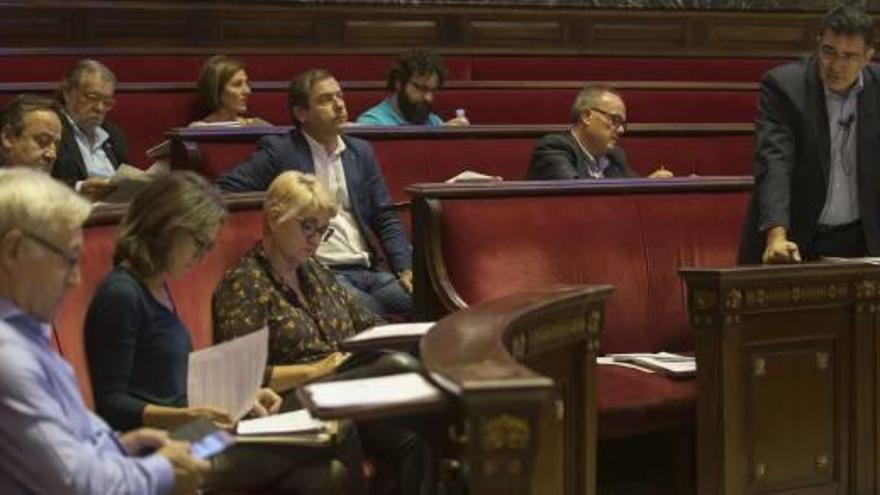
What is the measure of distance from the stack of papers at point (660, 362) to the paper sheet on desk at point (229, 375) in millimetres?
1321

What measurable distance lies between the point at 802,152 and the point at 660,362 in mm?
614

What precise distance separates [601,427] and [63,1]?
477 cm

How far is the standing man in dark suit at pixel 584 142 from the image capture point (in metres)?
4.44

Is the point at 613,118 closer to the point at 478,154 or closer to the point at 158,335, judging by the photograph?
the point at 478,154

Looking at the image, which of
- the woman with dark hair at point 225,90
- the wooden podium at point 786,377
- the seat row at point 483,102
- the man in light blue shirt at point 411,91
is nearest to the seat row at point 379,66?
the seat row at point 483,102

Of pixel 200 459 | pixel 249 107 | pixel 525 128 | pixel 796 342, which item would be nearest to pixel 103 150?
pixel 249 107

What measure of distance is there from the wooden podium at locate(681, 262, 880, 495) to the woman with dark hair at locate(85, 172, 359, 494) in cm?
105

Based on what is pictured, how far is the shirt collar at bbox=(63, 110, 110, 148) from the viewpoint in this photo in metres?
4.80

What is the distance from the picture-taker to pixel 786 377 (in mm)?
3162

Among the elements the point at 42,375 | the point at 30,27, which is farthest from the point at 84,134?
the point at 42,375

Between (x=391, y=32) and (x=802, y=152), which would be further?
(x=391, y=32)

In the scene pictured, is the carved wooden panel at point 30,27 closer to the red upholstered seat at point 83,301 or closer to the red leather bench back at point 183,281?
the red leather bench back at point 183,281

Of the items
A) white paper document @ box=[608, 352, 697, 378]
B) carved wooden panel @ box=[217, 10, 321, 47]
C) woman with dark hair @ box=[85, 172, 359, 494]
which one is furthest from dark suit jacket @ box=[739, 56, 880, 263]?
carved wooden panel @ box=[217, 10, 321, 47]

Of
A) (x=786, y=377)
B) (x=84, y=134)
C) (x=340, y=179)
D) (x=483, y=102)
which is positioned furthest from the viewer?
(x=483, y=102)
